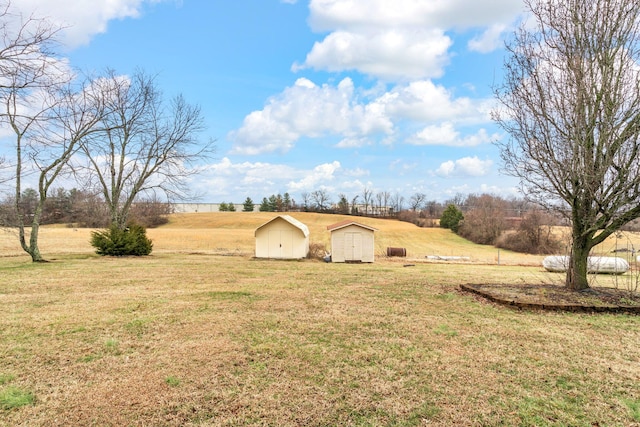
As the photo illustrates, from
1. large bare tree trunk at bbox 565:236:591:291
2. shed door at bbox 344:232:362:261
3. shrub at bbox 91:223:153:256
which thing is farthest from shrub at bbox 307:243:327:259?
large bare tree trunk at bbox 565:236:591:291

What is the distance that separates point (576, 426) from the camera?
9.93 ft

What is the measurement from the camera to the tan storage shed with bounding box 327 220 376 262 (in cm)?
2455

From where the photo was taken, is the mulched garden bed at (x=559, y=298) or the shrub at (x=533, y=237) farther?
the shrub at (x=533, y=237)

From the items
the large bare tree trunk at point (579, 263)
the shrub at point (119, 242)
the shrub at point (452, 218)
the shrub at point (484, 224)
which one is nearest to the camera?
the large bare tree trunk at point (579, 263)

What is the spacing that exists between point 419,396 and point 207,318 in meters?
3.92

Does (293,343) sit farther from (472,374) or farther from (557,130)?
(557,130)

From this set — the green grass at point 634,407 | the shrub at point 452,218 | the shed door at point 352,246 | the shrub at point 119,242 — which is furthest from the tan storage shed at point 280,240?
the shrub at point 452,218

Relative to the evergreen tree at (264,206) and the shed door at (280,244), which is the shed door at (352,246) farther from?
the evergreen tree at (264,206)

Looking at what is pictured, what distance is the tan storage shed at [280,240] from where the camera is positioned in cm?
2475

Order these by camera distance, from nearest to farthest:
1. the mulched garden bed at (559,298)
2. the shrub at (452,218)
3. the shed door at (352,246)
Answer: the mulched garden bed at (559,298)
the shed door at (352,246)
the shrub at (452,218)

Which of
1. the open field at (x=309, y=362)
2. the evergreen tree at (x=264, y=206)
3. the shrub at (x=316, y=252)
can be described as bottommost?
the shrub at (x=316, y=252)

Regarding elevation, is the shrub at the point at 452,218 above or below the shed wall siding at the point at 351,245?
above

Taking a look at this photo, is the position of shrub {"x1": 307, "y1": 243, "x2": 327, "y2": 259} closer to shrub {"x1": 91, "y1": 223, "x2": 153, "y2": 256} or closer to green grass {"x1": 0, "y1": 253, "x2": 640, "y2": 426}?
shrub {"x1": 91, "y1": 223, "x2": 153, "y2": 256}

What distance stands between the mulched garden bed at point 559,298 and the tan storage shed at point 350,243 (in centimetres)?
1567
